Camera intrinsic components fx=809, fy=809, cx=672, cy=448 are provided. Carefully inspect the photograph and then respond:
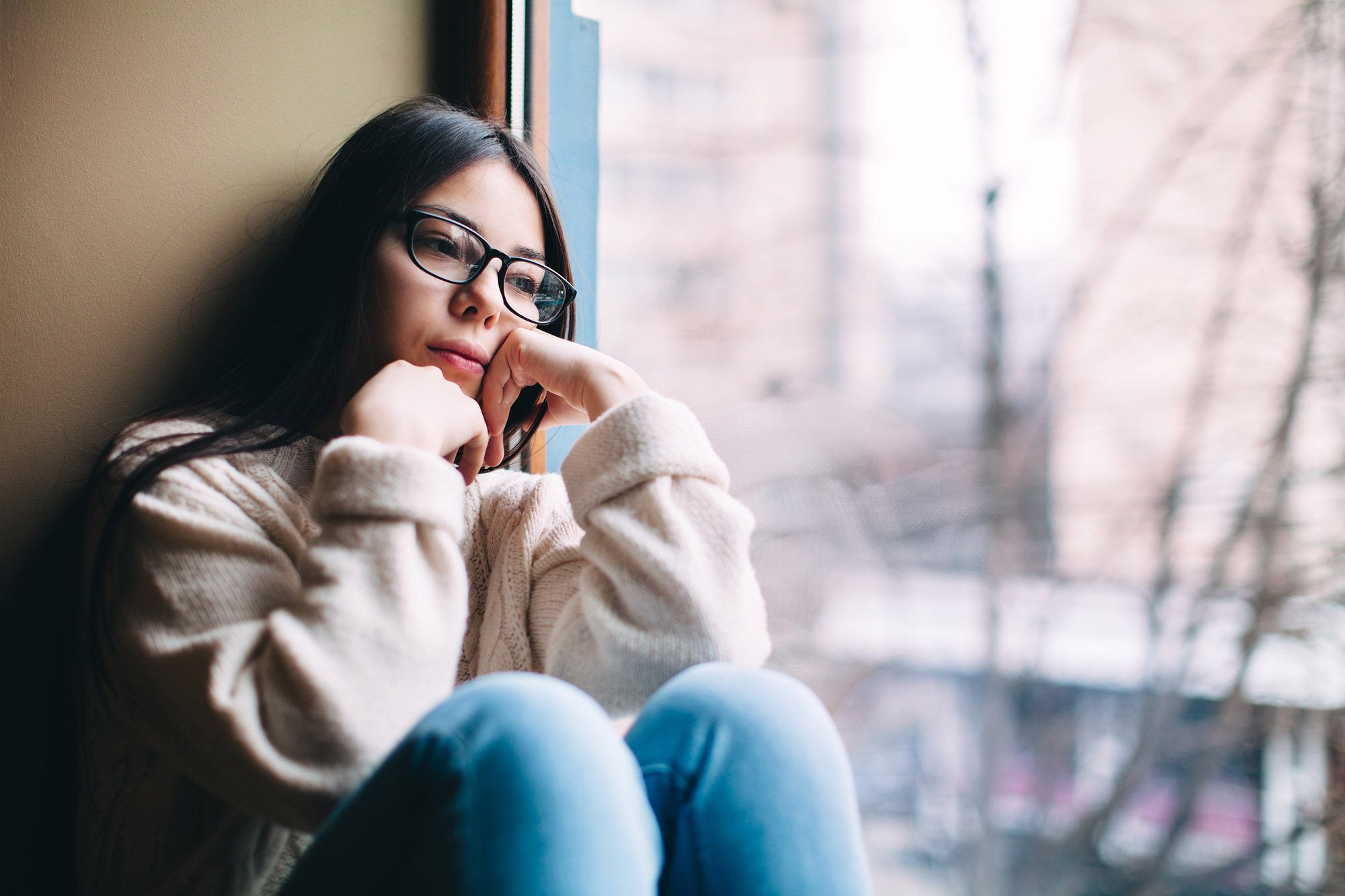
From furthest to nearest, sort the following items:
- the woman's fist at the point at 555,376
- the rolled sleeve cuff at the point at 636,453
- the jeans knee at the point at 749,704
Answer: the woman's fist at the point at 555,376
the rolled sleeve cuff at the point at 636,453
the jeans knee at the point at 749,704

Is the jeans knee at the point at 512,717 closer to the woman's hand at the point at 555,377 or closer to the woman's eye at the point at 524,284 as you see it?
the woman's hand at the point at 555,377

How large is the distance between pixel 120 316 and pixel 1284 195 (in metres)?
1.17

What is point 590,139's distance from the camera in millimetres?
1234

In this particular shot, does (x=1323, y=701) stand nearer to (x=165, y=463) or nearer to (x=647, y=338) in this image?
(x=647, y=338)

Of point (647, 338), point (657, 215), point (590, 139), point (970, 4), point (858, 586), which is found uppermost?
point (970, 4)

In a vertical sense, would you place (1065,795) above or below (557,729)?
below

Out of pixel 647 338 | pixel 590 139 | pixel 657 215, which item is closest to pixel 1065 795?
pixel 647 338

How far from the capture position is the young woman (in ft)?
1.60

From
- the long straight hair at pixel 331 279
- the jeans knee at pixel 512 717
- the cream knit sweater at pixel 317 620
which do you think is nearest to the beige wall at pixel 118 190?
the long straight hair at pixel 331 279

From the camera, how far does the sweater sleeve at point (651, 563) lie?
27.0 inches

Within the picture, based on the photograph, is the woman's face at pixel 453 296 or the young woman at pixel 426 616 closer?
the young woman at pixel 426 616

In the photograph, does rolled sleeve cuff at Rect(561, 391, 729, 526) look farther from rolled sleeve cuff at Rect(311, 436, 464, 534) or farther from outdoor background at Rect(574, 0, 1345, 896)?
outdoor background at Rect(574, 0, 1345, 896)

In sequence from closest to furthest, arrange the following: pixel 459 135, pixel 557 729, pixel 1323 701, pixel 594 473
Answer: pixel 557 729 < pixel 1323 701 < pixel 594 473 < pixel 459 135

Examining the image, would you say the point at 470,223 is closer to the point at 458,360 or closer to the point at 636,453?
the point at 458,360
